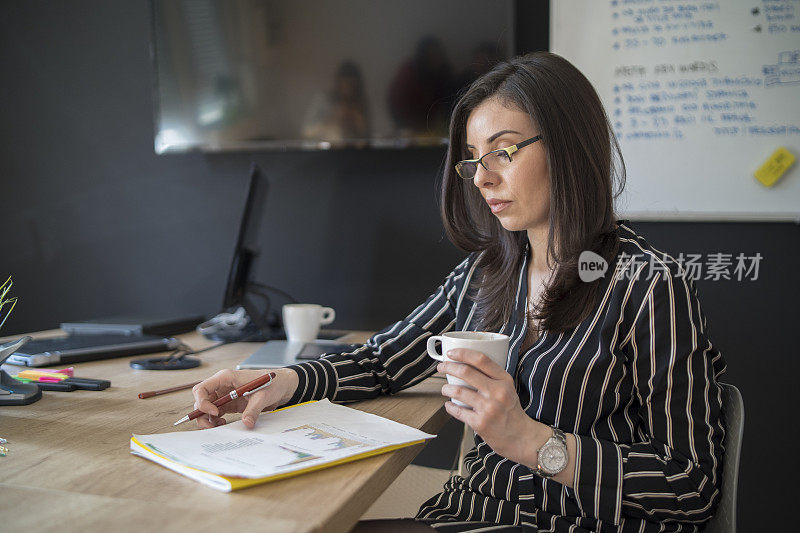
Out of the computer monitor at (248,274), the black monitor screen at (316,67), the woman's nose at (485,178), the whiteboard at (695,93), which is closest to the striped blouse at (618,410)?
the woman's nose at (485,178)

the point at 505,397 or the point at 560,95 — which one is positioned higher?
the point at 560,95

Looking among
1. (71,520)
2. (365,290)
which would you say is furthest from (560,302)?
(365,290)

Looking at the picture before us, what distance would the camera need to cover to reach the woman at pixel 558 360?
3.25ft

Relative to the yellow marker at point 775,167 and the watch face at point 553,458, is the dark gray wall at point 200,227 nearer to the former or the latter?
the yellow marker at point 775,167

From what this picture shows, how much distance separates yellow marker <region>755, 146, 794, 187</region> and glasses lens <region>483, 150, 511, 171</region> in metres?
1.11

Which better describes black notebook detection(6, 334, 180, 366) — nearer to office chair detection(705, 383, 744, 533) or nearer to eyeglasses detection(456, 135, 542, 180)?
eyeglasses detection(456, 135, 542, 180)

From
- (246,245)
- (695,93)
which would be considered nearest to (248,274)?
(246,245)

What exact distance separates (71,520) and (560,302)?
79 centimetres

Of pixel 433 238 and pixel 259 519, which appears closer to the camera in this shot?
pixel 259 519

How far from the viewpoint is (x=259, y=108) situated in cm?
A: 227

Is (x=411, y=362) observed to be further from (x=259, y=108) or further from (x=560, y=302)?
(x=259, y=108)

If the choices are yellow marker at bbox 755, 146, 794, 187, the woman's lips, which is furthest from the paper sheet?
yellow marker at bbox 755, 146, 794, 187

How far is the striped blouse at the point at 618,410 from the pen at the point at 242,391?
10 cm

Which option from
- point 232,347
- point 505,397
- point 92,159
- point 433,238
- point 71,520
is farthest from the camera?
point 92,159
